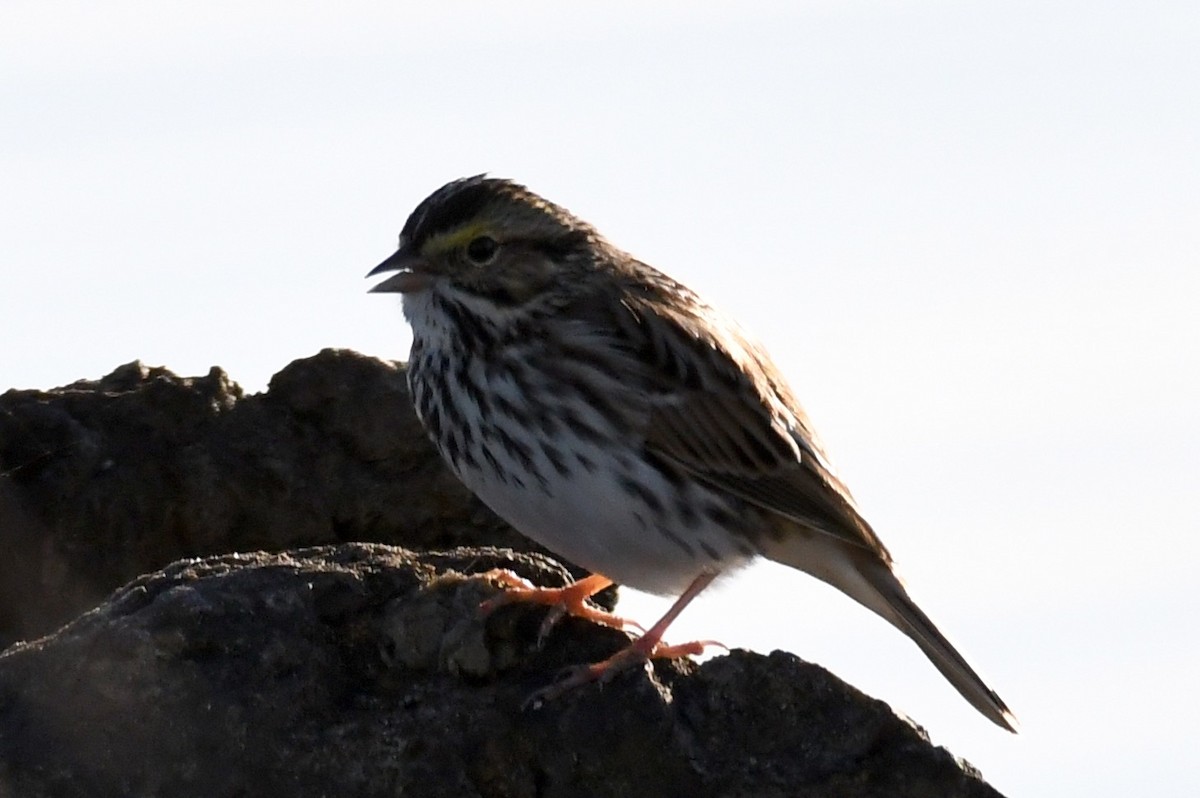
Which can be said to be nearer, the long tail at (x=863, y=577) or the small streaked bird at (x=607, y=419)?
the small streaked bird at (x=607, y=419)

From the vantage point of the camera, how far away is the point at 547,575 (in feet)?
33.1

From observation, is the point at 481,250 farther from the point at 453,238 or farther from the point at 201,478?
the point at 201,478

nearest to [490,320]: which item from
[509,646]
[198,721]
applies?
[509,646]

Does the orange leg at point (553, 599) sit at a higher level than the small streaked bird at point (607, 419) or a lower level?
lower

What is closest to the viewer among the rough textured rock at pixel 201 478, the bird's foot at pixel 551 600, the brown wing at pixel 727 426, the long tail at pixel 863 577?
the bird's foot at pixel 551 600

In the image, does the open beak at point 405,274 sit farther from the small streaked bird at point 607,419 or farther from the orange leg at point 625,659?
the orange leg at point 625,659

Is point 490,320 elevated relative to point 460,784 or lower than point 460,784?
elevated

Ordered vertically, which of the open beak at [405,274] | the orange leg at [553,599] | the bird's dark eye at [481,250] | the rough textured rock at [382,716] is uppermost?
the bird's dark eye at [481,250]

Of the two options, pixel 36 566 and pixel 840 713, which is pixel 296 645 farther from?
pixel 36 566

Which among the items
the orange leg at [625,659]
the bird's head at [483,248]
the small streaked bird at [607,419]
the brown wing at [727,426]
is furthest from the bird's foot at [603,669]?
the bird's head at [483,248]

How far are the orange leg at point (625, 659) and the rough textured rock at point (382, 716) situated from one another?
0.17 ft

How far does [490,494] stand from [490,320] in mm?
858

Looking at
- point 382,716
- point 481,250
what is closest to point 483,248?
point 481,250

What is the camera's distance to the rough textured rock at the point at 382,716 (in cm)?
809
